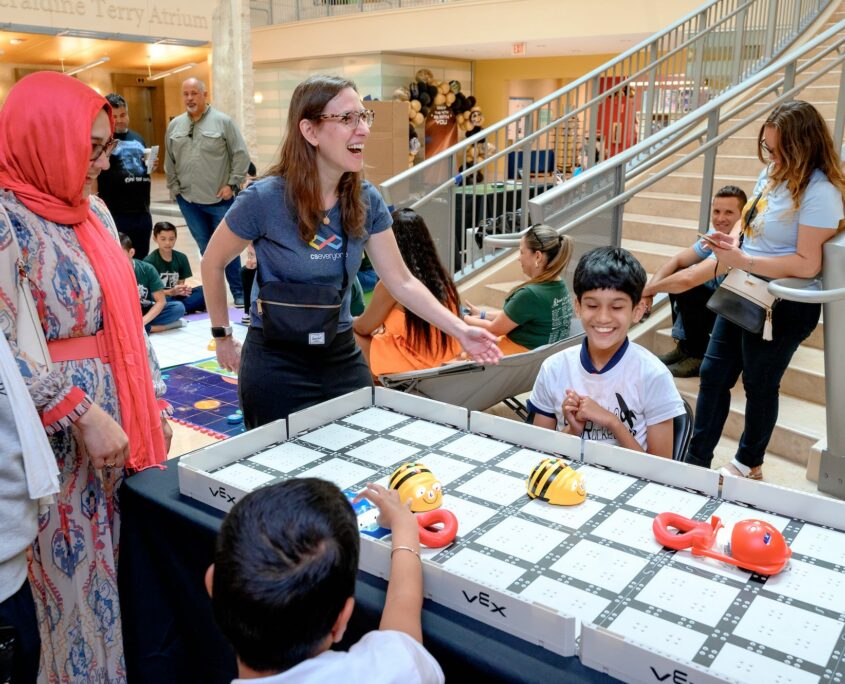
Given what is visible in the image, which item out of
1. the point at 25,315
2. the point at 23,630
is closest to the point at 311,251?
the point at 25,315

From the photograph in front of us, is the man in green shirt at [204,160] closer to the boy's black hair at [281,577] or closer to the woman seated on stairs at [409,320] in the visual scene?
the woman seated on stairs at [409,320]

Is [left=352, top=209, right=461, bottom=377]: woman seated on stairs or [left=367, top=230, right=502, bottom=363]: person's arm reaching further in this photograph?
[left=352, top=209, right=461, bottom=377]: woman seated on stairs

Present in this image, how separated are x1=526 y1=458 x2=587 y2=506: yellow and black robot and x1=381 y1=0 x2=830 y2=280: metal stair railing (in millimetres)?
4434

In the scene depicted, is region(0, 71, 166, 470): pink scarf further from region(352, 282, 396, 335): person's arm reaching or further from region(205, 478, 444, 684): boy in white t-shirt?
region(352, 282, 396, 335): person's arm reaching

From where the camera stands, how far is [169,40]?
1371 centimetres

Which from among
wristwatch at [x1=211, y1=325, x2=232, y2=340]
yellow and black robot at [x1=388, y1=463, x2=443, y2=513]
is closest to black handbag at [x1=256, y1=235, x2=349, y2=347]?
wristwatch at [x1=211, y1=325, x2=232, y2=340]

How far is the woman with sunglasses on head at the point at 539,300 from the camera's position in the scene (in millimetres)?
3707

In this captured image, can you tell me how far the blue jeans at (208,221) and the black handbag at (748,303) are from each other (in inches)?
191

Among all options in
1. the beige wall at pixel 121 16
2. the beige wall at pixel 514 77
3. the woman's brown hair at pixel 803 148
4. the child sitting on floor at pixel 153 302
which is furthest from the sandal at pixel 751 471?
the beige wall at pixel 514 77

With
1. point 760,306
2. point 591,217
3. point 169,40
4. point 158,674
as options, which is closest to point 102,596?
point 158,674

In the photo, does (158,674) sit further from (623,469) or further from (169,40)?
(169,40)

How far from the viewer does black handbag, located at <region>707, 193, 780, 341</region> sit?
9.82 feet

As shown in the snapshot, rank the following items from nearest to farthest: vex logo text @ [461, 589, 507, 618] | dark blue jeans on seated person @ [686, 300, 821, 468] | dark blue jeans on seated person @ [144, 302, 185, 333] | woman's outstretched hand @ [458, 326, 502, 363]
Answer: vex logo text @ [461, 589, 507, 618], woman's outstretched hand @ [458, 326, 502, 363], dark blue jeans on seated person @ [686, 300, 821, 468], dark blue jeans on seated person @ [144, 302, 185, 333]

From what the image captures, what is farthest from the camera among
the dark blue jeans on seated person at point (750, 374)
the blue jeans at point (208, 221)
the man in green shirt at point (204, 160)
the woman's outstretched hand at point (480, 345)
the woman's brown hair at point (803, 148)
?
the blue jeans at point (208, 221)
